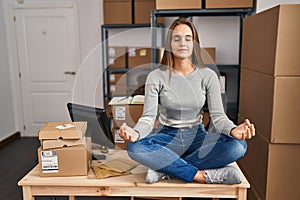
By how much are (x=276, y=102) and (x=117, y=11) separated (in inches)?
87.7

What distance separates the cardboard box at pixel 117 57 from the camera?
3.34m

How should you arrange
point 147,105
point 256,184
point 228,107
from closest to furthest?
point 147,105 < point 256,184 < point 228,107

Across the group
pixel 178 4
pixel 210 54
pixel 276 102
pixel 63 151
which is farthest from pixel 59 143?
pixel 210 54

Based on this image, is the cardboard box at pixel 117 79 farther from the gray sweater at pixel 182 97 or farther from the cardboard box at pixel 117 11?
the gray sweater at pixel 182 97

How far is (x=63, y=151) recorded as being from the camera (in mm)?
1392

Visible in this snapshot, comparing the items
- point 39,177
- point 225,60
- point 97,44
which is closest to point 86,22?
point 97,44

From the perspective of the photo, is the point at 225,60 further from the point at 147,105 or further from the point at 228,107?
the point at 147,105

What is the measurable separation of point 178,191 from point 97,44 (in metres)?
2.81

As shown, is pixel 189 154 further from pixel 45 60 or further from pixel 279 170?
pixel 45 60

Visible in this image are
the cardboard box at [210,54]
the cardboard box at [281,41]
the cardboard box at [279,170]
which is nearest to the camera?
the cardboard box at [281,41]

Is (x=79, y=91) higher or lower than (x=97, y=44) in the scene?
lower

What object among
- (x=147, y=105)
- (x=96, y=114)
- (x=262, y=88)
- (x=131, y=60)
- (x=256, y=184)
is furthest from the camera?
(x=131, y=60)

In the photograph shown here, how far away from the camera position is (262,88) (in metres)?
1.85

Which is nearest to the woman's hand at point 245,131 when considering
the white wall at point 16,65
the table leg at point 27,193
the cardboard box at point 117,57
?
the table leg at point 27,193
